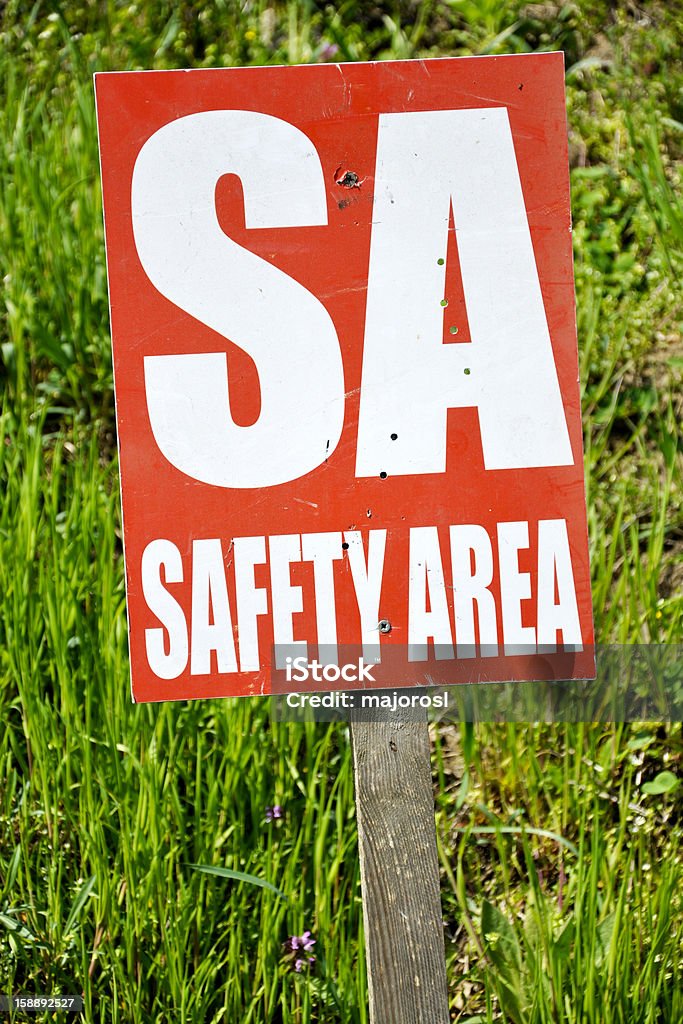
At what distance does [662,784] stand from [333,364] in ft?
4.44

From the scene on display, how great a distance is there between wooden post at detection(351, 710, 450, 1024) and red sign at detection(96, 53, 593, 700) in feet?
0.39

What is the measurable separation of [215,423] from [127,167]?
0.37 meters

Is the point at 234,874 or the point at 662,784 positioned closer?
the point at 234,874

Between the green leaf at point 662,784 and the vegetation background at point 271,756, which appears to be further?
the green leaf at point 662,784

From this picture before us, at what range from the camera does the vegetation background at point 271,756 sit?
1.68m

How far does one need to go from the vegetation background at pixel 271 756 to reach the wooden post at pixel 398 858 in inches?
15.0

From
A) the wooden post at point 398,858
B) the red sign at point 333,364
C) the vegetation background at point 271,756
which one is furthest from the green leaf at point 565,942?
the red sign at point 333,364

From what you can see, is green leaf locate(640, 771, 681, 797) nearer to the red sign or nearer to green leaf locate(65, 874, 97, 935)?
the red sign

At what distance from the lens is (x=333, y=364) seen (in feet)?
4.05
